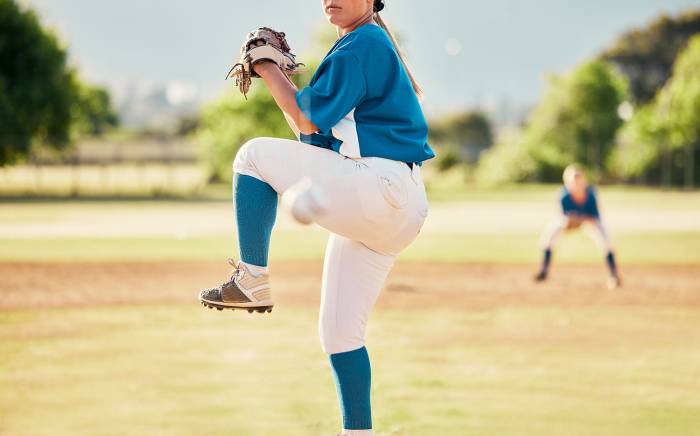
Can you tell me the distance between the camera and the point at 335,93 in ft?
10.4

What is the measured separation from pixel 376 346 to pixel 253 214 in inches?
A: 195

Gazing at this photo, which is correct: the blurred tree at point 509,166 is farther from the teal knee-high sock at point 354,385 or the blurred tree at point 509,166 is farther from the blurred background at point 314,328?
the teal knee-high sock at point 354,385

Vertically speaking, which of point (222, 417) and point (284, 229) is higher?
point (284, 229)

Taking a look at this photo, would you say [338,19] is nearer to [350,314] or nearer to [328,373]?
[350,314]

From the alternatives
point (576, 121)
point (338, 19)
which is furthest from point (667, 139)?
point (338, 19)


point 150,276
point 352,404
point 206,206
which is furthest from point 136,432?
point 206,206

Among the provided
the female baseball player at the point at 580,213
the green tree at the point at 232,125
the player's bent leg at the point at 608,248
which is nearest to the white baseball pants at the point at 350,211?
the female baseball player at the point at 580,213

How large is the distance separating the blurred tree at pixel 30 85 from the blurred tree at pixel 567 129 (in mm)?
23007

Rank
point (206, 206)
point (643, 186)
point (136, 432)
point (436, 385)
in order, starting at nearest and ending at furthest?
point (136, 432), point (436, 385), point (206, 206), point (643, 186)

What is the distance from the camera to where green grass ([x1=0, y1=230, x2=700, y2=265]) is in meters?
16.5

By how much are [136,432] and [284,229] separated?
756 inches

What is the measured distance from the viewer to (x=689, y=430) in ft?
16.6

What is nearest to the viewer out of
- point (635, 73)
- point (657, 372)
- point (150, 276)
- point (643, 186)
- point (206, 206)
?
point (657, 372)

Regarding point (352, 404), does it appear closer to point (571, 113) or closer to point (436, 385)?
point (436, 385)
